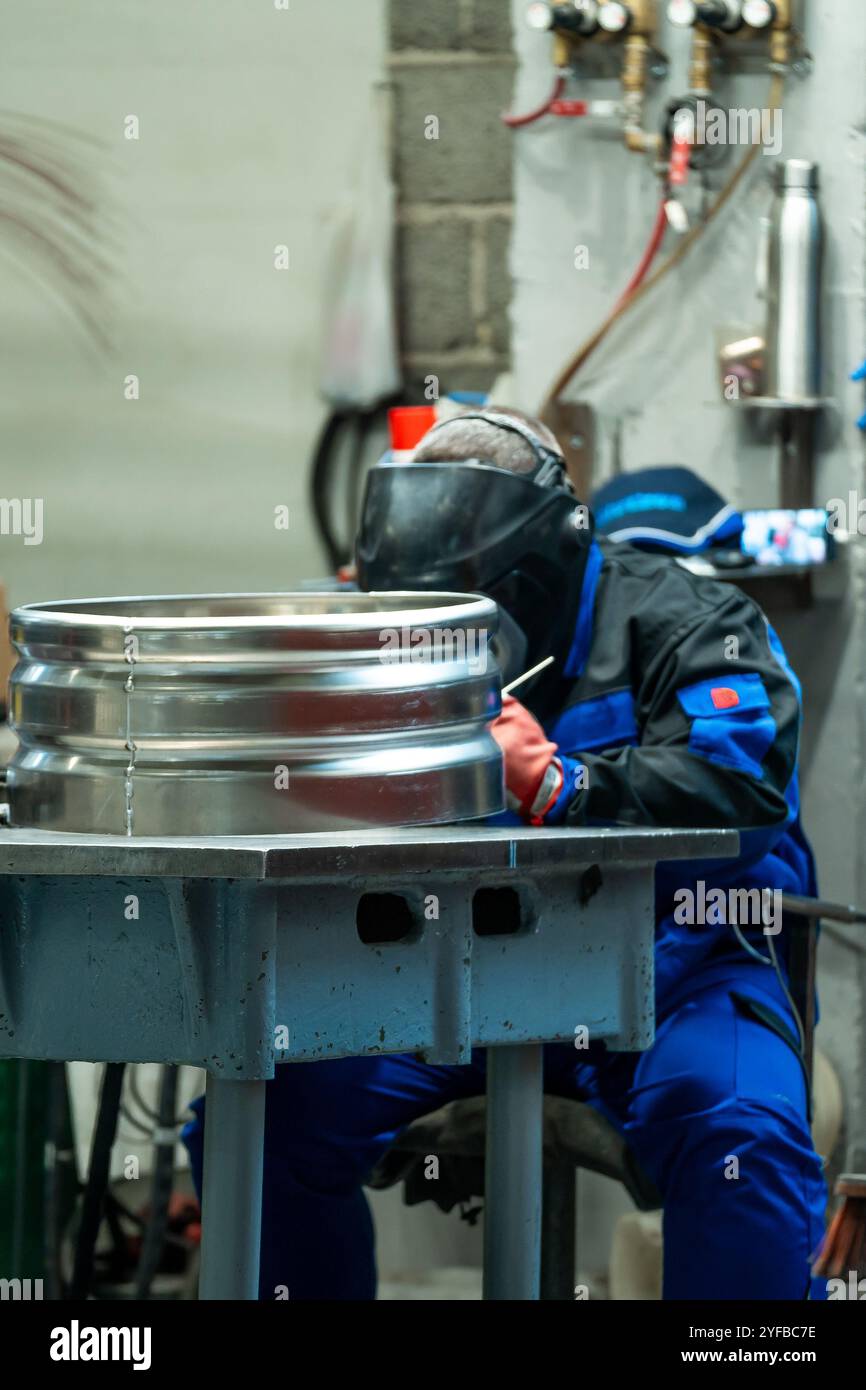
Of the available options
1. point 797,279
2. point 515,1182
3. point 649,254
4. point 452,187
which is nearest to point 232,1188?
point 515,1182

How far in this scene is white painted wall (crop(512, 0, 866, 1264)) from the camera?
3.28 meters

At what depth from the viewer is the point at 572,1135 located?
8.27 feet

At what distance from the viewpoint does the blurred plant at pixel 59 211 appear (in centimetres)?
384

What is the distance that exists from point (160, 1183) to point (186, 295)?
1.73 meters

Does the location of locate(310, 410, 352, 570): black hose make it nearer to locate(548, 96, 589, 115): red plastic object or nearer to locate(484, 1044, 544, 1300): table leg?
locate(548, 96, 589, 115): red plastic object

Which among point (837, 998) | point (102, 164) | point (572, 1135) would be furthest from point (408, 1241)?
point (102, 164)

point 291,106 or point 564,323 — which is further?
point 291,106

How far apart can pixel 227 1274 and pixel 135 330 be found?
8.00 feet

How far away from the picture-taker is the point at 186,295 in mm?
3844

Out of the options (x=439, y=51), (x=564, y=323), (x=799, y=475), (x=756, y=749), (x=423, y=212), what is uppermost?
(x=439, y=51)

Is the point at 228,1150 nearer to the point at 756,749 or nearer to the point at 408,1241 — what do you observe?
the point at 756,749

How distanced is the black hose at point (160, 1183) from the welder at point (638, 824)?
667mm

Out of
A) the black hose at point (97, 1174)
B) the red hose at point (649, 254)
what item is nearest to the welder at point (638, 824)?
the black hose at point (97, 1174)

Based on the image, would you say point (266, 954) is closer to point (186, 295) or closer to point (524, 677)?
point (524, 677)
